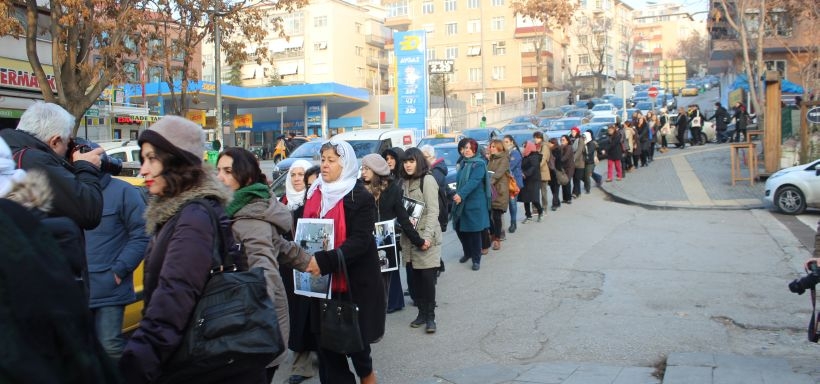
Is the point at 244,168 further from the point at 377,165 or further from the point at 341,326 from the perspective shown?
the point at 377,165

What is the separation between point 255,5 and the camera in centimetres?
2211

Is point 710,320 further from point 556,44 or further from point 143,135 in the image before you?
point 556,44

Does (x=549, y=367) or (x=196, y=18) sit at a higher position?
(x=196, y=18)

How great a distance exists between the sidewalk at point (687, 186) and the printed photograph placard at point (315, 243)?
13256mm

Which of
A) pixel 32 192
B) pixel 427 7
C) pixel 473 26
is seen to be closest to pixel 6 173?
pixel 32 192

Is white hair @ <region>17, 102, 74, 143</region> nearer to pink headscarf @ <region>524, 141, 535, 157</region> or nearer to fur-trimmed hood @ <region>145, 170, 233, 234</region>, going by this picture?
fur-trimmed hood @ <region>145, 170, 233, 234</region>

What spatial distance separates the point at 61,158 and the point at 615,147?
1840cm

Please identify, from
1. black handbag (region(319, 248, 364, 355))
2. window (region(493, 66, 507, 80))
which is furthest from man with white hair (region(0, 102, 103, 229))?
window (region(493, 66, 507, 80))

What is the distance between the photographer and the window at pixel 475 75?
3223 inches

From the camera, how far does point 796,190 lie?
14.7m

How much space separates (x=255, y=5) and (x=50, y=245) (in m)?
21.4

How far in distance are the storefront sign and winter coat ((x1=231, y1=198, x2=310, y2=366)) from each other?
2091cm

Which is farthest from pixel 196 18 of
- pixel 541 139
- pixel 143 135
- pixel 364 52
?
pixel 364 52

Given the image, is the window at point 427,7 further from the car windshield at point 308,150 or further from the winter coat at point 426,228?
the winter coat at point 426,228
